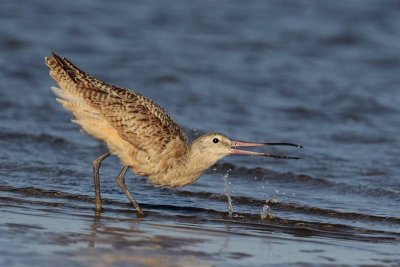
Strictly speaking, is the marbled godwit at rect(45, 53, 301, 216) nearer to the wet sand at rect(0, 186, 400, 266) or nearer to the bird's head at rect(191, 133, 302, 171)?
the bird's head at rect(191, 133, 302, 171)

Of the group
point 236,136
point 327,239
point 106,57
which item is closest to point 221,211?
point 327,239

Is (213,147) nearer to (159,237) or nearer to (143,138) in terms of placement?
(143,138)

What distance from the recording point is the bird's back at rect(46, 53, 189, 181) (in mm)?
7797

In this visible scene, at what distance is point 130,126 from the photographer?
7797mm

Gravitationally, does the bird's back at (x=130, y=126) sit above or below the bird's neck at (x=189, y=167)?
above

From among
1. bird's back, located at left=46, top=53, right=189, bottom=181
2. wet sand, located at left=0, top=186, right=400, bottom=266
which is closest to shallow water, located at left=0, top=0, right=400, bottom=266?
wet sand, located at left=0, top=186, right=400, bottom=266

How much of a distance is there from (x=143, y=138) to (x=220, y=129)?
400 cm

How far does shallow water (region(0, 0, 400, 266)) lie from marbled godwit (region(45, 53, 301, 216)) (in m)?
0.40

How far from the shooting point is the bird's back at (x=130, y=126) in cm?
780

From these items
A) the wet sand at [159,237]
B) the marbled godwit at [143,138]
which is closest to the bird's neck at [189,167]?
the marbled godwit at [143,138]

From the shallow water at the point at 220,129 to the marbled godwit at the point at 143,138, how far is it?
402 millimetres

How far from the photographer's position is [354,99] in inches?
528

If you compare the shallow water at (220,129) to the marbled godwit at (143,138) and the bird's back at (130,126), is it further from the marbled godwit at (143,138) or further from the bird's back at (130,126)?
the bird's back at (130,126)

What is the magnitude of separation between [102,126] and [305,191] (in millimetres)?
2528
